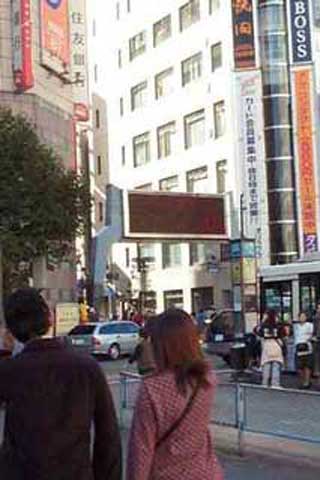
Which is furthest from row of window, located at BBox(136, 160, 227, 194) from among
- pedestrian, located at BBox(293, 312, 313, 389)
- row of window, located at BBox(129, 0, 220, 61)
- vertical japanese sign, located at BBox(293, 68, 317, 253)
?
pedestrian, located at BBox(293, 312, 313, 389)

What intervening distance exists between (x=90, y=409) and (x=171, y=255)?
62603 millimetres

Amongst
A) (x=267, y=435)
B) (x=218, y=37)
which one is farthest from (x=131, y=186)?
(x=267, y=435)

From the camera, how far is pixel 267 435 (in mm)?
11453

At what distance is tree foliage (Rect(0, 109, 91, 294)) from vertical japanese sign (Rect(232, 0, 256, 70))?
86.4 ft

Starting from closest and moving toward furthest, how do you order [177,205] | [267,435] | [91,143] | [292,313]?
[267,435], [292,313], [177,205], [91,143]

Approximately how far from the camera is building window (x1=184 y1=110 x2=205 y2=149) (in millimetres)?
63781

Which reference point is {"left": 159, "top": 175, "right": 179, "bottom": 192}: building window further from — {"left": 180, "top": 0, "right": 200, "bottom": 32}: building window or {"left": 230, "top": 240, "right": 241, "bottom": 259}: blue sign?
{"left": 230, "top": 240, "right": 241, "bottom": 259}: blue sign

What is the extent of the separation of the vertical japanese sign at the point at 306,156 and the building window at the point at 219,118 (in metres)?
5.33

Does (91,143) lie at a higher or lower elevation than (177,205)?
higher

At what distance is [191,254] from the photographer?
64.5 meters

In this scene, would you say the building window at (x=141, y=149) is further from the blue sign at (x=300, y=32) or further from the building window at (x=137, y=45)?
the blue sign at (x=300, y=32)

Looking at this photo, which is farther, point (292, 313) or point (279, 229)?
point (279, 229)

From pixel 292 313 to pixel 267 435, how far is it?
1319 cm

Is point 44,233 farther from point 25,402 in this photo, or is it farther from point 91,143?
point 91,143
